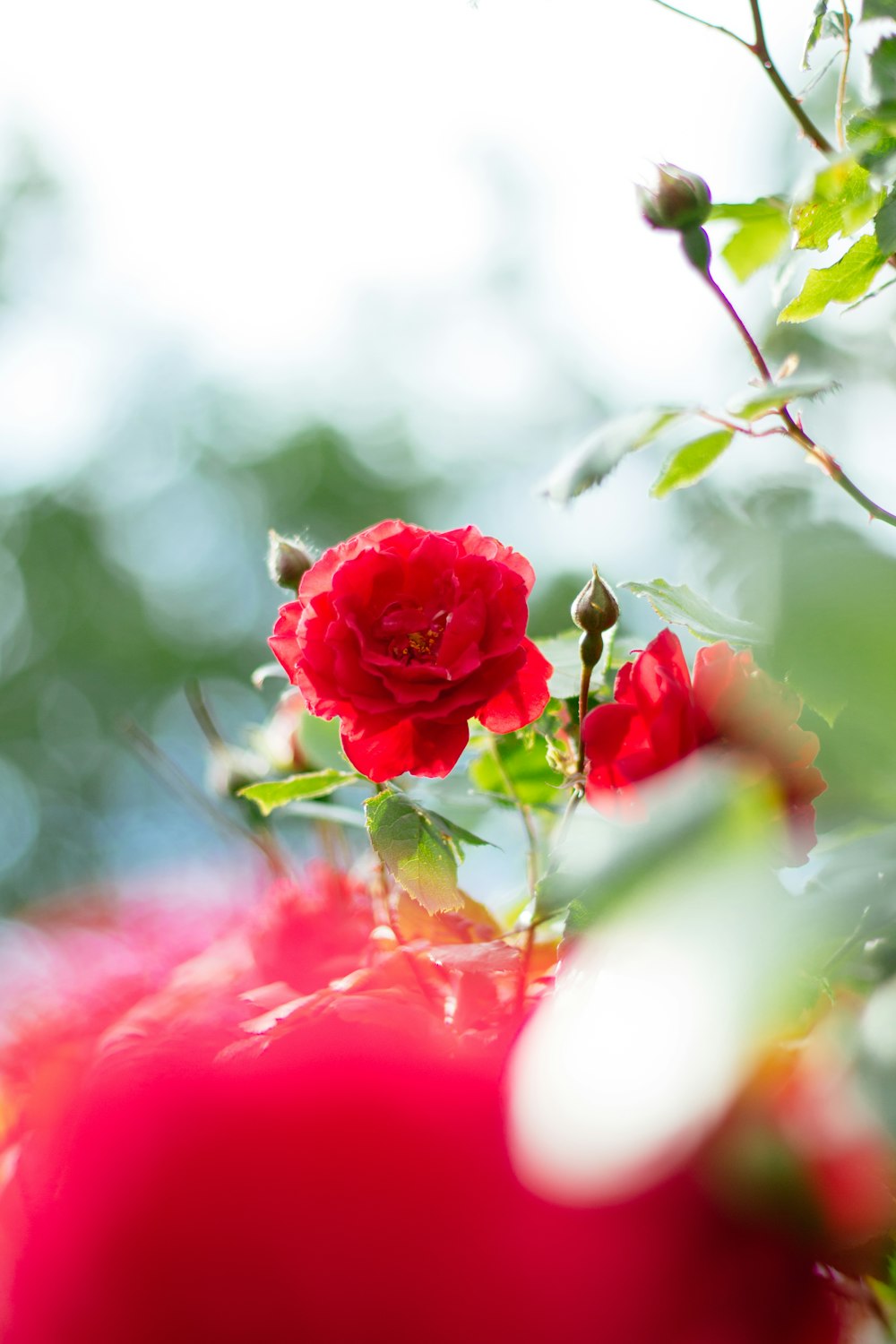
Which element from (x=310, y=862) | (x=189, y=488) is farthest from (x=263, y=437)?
(x=310, y=862)

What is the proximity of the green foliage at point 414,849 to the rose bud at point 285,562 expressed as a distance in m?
0.11

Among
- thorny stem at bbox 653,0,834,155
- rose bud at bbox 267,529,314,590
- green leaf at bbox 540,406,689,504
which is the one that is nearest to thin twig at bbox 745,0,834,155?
thorny stem at bbox 653,0,834,155

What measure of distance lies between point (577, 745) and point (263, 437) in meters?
5.82

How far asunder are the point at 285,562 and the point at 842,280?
0.21 meters

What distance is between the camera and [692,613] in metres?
0.31

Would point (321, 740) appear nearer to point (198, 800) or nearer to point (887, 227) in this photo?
point (198, 800)

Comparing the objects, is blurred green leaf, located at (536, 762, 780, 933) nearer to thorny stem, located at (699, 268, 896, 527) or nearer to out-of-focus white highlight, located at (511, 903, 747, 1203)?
out-of-focus white highlight, located at (511, 903, 747, 1203)

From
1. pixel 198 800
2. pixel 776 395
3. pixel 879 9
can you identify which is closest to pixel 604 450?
pixel 776 395

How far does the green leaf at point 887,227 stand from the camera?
301mm

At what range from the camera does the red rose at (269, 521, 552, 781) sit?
33 cm

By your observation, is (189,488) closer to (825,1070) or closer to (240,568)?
(240,568)

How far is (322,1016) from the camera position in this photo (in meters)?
0.24

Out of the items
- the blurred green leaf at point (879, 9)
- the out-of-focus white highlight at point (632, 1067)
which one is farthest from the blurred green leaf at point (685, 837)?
the blurred green leaf at point (879, 9)

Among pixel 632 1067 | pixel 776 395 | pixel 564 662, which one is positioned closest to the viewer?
pixel 632 1067
